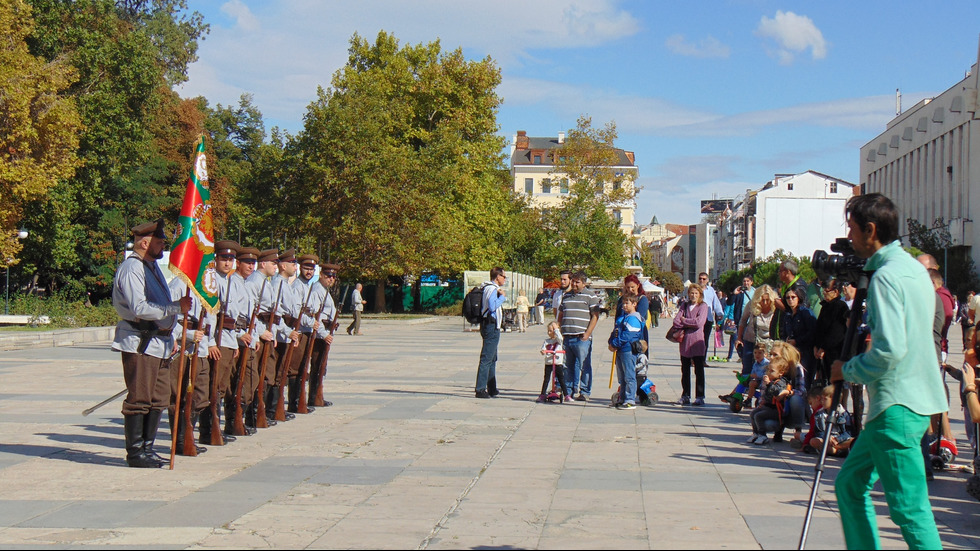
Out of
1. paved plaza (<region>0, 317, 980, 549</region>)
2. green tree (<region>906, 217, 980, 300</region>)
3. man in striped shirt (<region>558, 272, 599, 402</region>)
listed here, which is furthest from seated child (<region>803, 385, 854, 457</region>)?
green tree (<region>906, 217, 980, 300</region>)

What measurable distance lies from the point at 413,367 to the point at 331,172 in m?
26.8

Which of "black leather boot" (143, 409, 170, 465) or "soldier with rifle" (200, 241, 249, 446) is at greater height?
"soldier with rifle" (200, 241, 249, 446)

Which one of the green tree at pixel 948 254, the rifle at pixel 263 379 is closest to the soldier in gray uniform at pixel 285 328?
the rifle at pixel 263 379

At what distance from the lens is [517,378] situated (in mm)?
17719

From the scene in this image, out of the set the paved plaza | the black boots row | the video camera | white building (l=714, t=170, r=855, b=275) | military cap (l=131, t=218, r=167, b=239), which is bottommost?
the paved plaza

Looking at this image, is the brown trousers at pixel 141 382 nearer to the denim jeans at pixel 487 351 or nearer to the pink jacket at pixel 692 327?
the denim jeans at pixel 487 351

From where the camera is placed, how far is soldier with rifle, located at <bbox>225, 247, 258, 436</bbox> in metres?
9.95

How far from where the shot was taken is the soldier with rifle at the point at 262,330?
411 inches

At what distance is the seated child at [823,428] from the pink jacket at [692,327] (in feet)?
12.6

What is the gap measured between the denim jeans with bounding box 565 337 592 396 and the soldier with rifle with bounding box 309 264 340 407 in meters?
3.23

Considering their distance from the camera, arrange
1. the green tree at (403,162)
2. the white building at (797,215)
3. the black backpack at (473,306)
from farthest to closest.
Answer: the white building at (797,215) < the green tree at (403,162) < the black backpack at (473,306)

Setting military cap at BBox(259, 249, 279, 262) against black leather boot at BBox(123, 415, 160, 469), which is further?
military cap at BBox(259, 249, 279, 262)

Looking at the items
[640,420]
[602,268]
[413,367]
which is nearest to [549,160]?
[602,268]

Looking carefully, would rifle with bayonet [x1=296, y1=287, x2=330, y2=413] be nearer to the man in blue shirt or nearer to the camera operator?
the man in blue shirt
